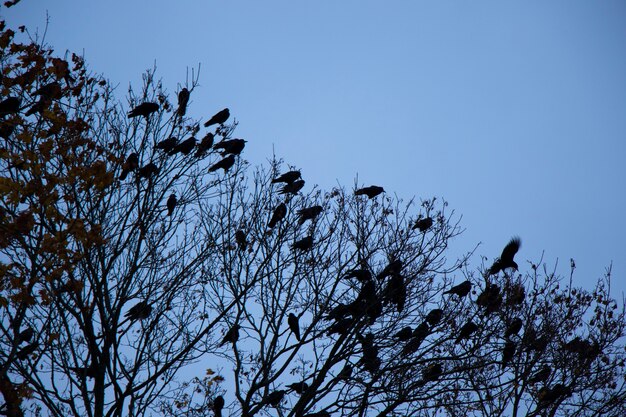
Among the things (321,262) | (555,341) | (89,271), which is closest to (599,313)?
(555,341)

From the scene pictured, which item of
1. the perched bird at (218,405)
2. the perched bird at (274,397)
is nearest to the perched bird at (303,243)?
the perched bird at (274,397)

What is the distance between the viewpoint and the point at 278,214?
27.4 ft

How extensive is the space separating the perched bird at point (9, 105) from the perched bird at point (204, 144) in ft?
7.84

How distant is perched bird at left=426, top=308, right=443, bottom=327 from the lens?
7870mm

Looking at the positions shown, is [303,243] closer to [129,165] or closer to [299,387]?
[299,387]

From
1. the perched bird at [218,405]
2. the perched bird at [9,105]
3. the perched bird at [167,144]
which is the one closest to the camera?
the perched bird at [9,105]

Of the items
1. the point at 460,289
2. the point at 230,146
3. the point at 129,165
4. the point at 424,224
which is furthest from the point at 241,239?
the point at 460,289

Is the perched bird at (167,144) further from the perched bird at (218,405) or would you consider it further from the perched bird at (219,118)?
the perched bird at (218,405)

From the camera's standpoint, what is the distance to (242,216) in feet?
28.2

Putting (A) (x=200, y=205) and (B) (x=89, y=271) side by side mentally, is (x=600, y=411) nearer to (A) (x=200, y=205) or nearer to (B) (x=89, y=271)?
(A) (x=200, y=205)

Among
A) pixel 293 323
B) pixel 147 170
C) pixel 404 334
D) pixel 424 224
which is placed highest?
pixel 147 170

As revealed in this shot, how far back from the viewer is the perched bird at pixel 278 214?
8344 mm

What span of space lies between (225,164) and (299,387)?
137 inches

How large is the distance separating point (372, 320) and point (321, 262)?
1.21m
